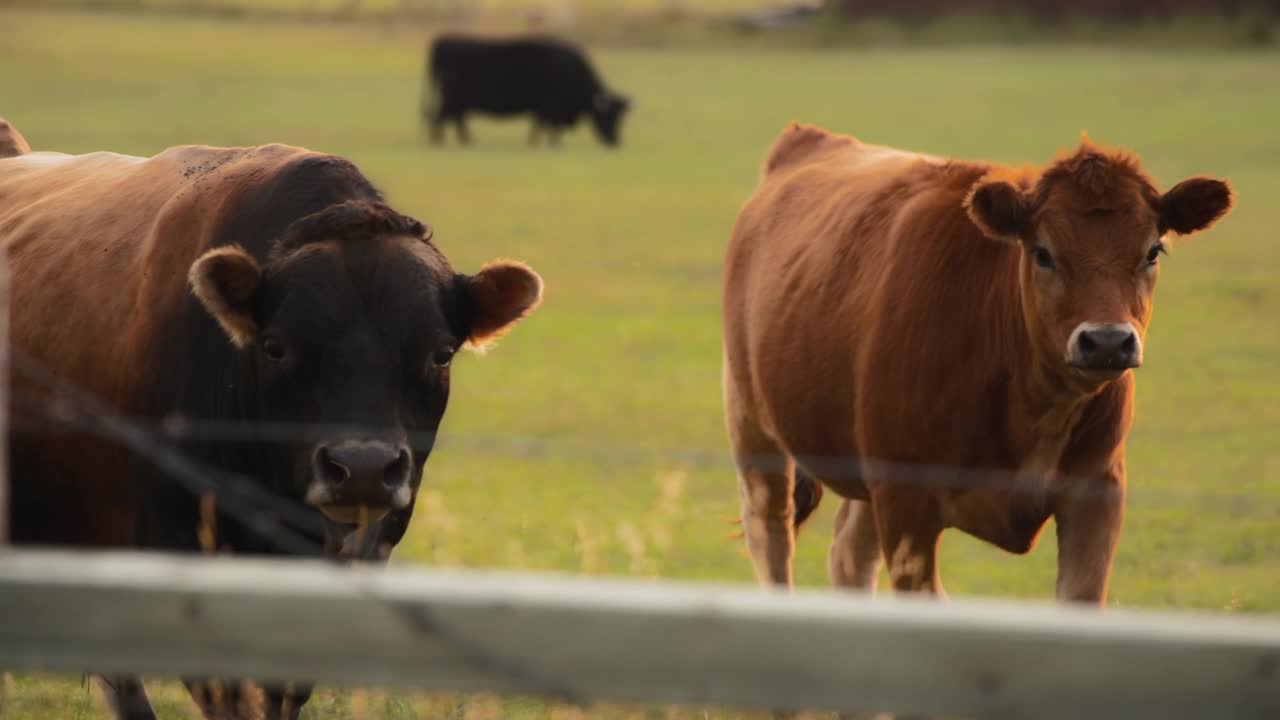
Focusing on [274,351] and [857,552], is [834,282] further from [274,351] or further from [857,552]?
[274,351]

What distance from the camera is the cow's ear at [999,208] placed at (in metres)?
5.23

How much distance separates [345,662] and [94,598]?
37cm

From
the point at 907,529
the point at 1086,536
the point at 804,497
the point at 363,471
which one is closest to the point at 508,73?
the point at 804,497

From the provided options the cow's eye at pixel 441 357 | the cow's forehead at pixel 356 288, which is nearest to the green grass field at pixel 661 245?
the cow's eye at pixel 441 357

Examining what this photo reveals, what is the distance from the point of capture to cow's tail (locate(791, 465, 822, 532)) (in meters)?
6.86

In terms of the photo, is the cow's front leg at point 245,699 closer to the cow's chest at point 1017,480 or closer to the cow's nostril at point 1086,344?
the cow's chest at point 1017,480

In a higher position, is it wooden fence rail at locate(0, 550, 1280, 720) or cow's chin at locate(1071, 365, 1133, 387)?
wooden fence rail at locate(0, 550, 1280, 720)

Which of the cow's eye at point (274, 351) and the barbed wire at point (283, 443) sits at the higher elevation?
the cow's eye at point (274, 351)

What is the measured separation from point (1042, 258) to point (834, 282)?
0.94 metres

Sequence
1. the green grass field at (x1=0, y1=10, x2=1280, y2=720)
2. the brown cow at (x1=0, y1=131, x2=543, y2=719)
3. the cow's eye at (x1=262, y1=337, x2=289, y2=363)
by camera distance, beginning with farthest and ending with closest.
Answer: the green grass field at (x1=0, y1=10, x2=1280, y2=720), the cow's eye at (x1=262, y1=337, x2=289, y2=363), the brown cow at (x1=0, y1=131, x2=543, y2=719)

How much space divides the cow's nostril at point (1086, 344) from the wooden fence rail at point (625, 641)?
2.44 m

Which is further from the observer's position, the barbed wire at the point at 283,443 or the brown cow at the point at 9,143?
the brown cow at the point at 9,143

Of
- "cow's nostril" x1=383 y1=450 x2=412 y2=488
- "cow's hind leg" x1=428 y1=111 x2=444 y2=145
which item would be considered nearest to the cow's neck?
"cow's nostril" x1=383 y1=450 x2=412 y2=488

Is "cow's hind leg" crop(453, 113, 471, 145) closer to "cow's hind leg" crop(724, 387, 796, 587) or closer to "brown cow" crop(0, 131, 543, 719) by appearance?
"cow's hind leg" crop(724, 387, 796, 587)
